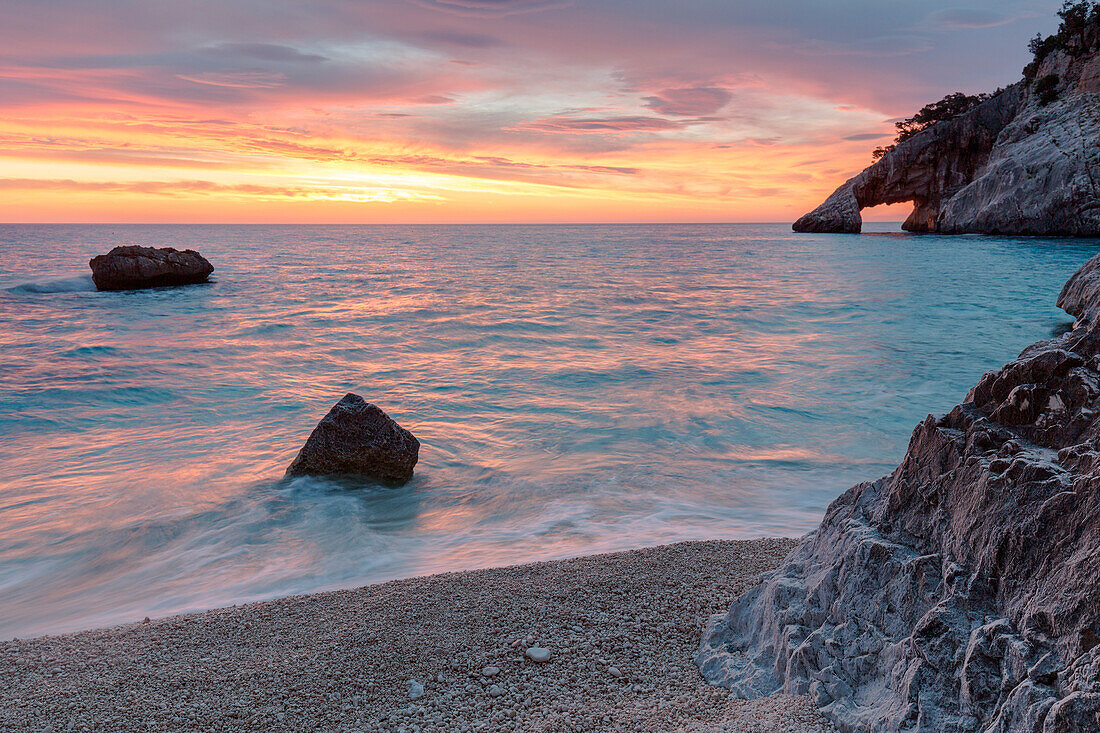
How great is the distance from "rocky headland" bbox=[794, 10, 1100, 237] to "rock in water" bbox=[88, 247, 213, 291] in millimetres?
53185

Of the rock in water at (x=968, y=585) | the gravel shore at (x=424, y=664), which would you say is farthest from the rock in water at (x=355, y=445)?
the rock in water at (x=968, y=585)

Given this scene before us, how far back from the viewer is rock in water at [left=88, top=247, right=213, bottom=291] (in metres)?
25.3

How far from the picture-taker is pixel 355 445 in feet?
23.1

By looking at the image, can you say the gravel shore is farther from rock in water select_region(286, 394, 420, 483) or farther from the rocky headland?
the rocky headland

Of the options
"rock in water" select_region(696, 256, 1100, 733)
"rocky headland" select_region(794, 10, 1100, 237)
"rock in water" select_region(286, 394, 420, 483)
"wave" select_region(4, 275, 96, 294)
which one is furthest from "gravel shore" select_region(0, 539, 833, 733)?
"rocky headland" select_region(794, 10, 1100, 237)

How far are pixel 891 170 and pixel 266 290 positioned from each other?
182ft

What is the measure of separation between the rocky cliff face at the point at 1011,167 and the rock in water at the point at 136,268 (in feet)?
175

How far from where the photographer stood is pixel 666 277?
36812mm

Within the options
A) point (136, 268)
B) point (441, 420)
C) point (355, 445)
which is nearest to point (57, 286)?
point (136, 268)

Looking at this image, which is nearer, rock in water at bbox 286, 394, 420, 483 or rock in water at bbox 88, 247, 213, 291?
rock in water at bbox 286, 394, 420, 483

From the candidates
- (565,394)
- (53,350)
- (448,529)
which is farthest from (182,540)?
(53,350)

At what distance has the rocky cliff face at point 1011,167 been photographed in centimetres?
4219

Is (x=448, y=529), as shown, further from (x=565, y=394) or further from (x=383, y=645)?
(x=565, y=394)

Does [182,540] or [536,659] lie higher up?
[536,659]
